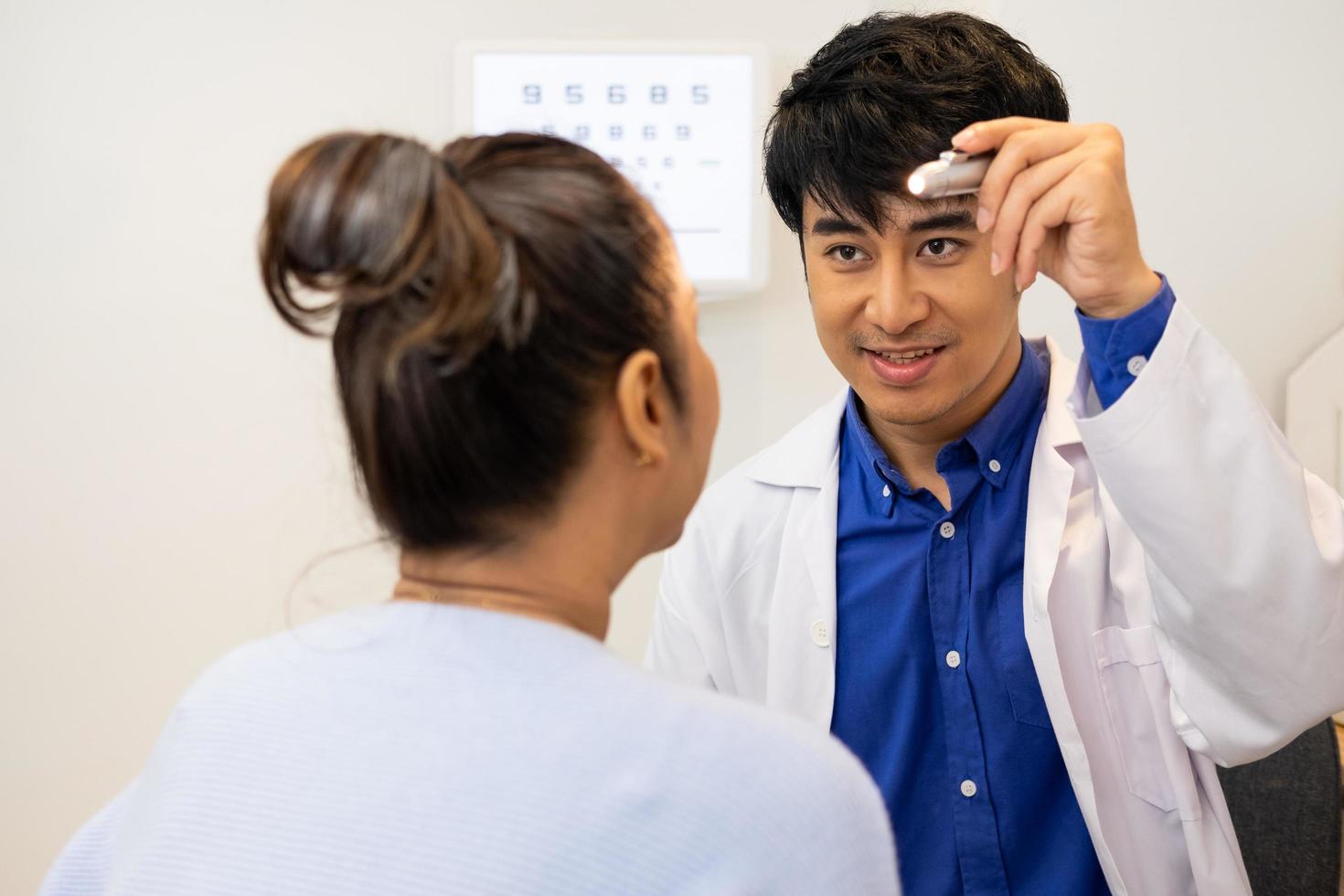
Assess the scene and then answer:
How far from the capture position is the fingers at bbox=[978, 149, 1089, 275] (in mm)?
909

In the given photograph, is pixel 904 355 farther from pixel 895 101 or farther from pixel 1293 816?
pixel 1293 816

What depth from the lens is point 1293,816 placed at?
49.8 inches

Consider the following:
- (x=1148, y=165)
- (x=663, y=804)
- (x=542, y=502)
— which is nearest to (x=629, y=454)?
(x=542, y=502)

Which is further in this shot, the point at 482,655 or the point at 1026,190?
the point at 1026,190

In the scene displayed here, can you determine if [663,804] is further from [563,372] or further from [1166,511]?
[1166,511]

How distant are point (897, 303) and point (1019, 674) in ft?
1.20

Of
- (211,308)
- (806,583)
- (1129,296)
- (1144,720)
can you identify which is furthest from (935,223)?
(211,308)

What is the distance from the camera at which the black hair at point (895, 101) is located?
115cm

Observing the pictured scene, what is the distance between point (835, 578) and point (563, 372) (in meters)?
0.67

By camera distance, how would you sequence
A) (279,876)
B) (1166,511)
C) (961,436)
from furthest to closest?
(961,436), (1166,511), (279,876)

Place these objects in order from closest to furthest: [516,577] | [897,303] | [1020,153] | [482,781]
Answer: [482,781] → [516,577] → [1020,153] → [897,303]

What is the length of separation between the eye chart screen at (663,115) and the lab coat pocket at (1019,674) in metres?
0.84

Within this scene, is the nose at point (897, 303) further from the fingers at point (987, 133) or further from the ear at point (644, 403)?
the ear at point (644, 403)

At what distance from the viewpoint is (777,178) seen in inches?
50.0
